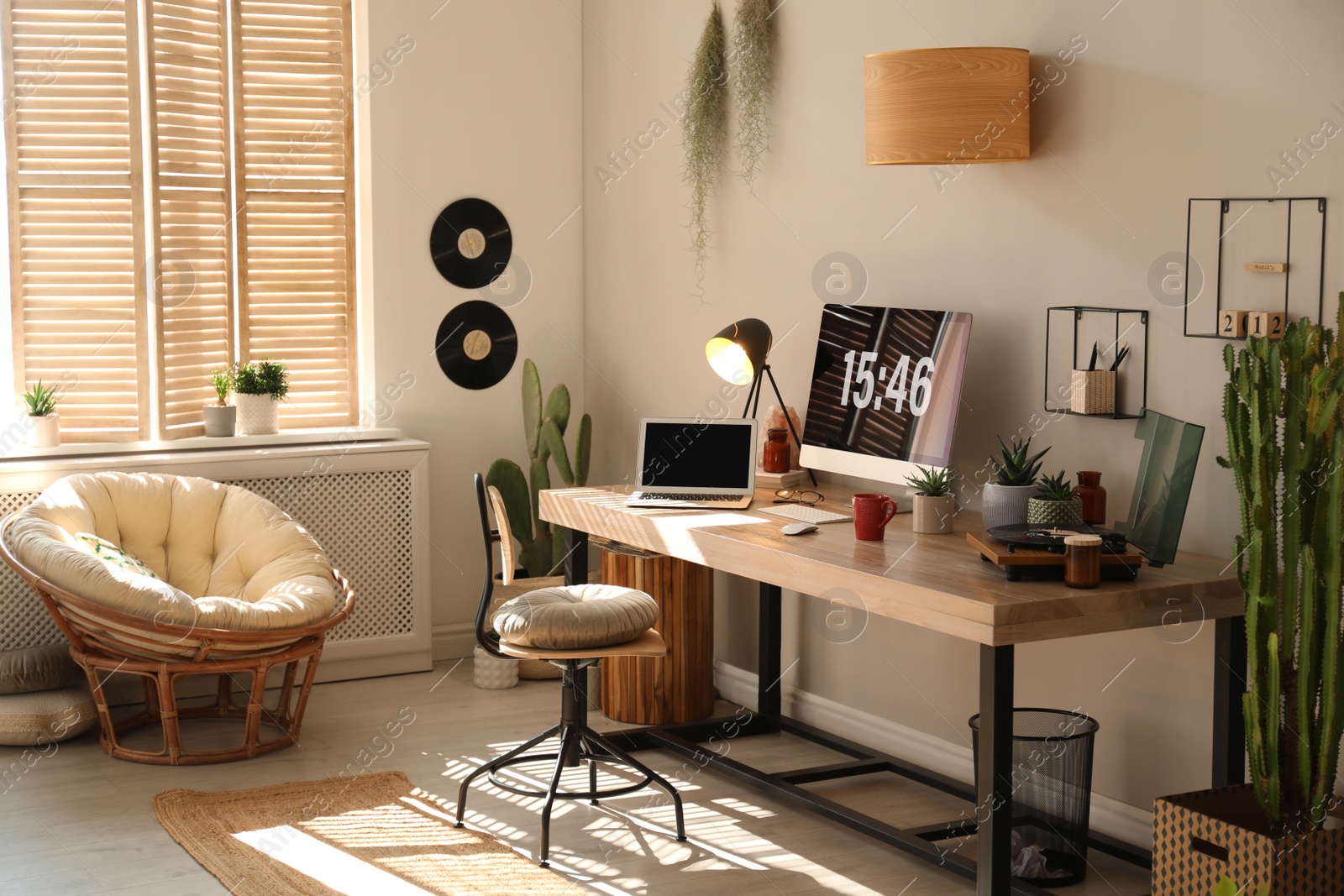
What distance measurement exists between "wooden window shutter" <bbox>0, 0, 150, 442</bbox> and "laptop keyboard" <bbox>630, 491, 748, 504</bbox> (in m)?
1.93

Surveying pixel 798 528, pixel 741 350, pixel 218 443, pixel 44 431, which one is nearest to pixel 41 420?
pixel 44 431

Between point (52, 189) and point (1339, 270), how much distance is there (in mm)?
3869

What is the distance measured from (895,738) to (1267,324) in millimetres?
1687

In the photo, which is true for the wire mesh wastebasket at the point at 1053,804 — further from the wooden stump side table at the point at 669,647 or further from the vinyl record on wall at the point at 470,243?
the vinyl record on wall at the point at 470,243

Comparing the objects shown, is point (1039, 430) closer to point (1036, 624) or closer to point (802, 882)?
point (1036, 624)

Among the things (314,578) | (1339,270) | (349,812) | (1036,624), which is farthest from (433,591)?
(1339,270)

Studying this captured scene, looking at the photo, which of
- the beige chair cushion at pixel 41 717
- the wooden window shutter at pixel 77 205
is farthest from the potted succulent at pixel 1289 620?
the wooden window shutter at pixel 77 205

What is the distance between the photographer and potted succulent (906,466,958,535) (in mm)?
3348

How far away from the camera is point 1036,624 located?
264cm

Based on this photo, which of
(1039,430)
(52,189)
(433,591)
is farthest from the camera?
(433,591)

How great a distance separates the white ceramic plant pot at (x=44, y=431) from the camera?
177 inches

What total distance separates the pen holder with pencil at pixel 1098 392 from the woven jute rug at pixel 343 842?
162cm

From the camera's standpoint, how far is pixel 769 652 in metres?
4.34

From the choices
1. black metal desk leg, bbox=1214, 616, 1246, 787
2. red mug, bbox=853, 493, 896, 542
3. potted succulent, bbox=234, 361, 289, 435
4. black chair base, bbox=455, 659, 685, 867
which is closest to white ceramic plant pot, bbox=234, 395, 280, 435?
potted succulent, bbox=234, 361, 289, 435
